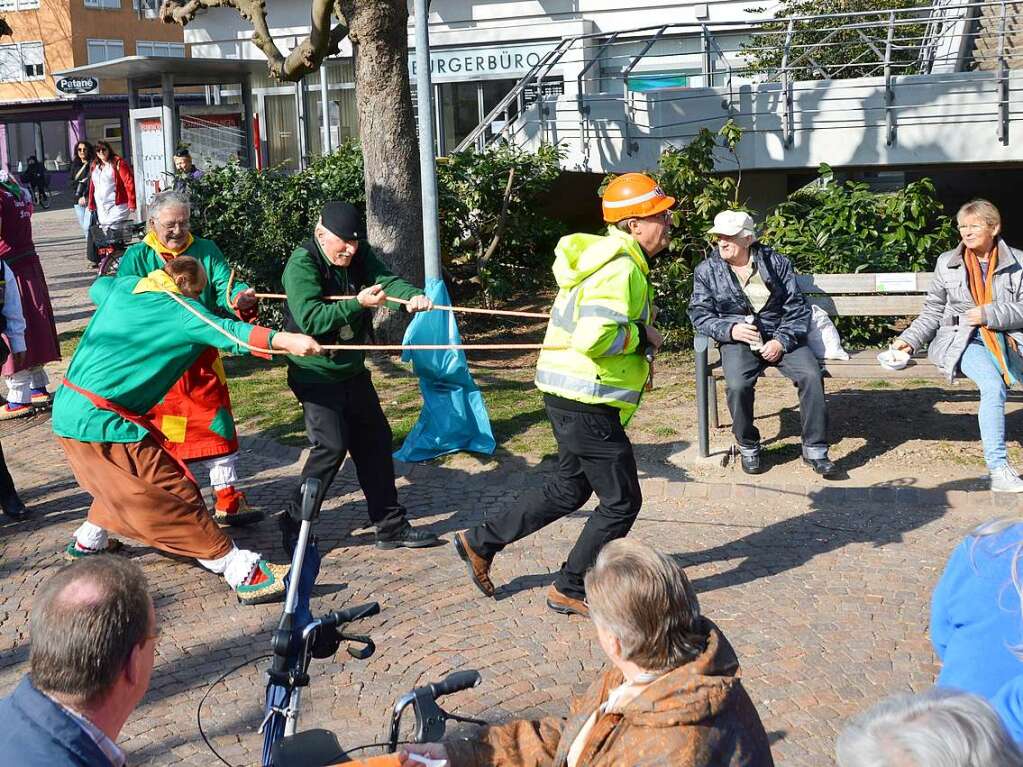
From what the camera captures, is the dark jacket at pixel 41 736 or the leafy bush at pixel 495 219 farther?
the leafy bush at pixel 495 219

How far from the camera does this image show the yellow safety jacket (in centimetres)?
564

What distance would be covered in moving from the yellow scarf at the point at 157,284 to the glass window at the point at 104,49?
49.3 meters

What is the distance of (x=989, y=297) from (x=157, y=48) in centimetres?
5207

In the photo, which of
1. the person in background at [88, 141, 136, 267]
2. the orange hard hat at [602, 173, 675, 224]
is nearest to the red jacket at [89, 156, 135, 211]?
the person in background at [88, 141, 136, 267]

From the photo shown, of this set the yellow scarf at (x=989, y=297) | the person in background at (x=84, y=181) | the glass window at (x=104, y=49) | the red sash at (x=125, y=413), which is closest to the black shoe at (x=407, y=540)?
the red sash at (x=125, y=413)

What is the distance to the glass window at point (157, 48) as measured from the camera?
5334 cm

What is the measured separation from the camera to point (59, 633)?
2629 mm

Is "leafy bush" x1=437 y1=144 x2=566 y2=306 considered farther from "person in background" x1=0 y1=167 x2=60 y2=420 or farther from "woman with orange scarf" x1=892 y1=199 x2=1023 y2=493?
"woman with orange scarf" x1=892 y1=199 x2=1023 y2=493

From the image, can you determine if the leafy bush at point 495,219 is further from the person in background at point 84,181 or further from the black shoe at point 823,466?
the person in background at point 84,181

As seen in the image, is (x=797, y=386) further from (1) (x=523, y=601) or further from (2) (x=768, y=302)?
(1) (x=523, y=601)

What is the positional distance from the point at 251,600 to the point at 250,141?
1829cm

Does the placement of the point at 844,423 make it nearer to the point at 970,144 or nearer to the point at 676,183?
the point at 676,183

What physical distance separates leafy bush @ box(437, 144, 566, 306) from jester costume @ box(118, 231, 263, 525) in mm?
5520

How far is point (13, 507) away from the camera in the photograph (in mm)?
7711
